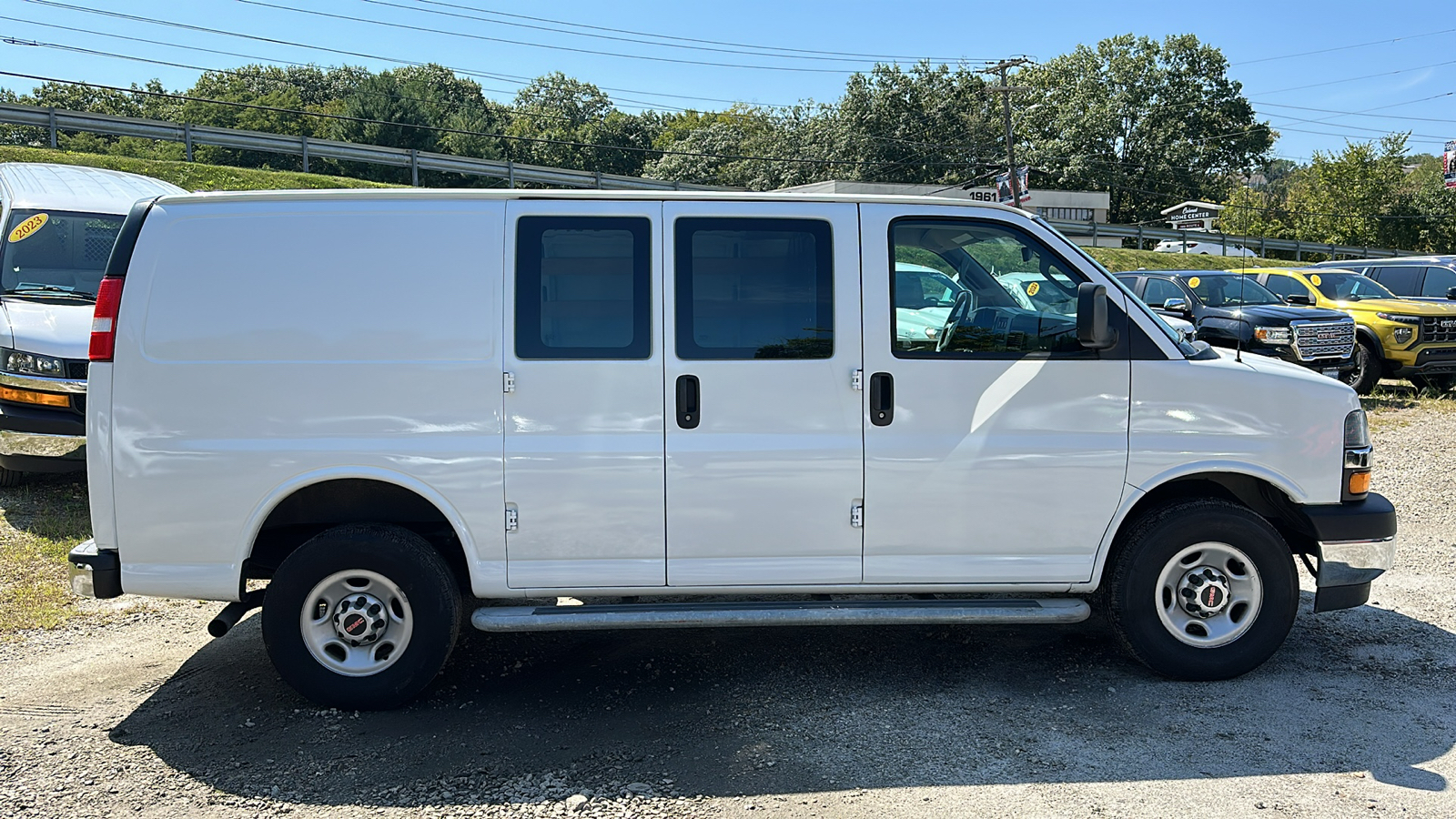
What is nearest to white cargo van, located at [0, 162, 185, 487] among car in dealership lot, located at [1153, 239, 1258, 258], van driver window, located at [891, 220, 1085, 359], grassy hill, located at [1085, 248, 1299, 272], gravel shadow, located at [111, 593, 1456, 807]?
gravel shadow, located at [111, 593, 1456, 807]

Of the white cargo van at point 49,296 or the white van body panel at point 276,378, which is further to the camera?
the white cargo van at point 49,296

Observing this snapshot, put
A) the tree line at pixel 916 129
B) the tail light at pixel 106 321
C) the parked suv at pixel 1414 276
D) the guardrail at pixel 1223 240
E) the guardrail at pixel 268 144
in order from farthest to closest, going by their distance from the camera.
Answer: the tree line at pixel 916 129, the guardrail at pixel 1223 240, the guardrail at pixel 268 144, the parked suv at pixel 1414 276, the tail light at pixel 106 321

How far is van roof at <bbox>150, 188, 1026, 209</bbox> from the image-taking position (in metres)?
4.66

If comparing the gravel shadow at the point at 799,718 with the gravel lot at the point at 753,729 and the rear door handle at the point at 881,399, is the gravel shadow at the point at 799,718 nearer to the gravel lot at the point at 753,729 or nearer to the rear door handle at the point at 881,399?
the gravel lot at the point at 753,729

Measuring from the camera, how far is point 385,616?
15.4 feet

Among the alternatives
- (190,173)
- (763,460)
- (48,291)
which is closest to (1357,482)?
(763,460)

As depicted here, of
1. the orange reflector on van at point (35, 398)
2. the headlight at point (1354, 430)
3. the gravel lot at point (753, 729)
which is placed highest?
the orange reflector on van at point (35, 398)

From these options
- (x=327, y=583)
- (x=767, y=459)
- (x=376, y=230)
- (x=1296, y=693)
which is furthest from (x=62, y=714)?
(x=1296, y=693)

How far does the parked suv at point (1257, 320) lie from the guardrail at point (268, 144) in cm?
1501

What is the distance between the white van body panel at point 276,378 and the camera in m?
4.54

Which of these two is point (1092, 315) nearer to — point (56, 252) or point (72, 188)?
point (56, 252)

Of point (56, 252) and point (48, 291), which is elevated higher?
point (56, 252)

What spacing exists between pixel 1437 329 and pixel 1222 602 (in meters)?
12.0

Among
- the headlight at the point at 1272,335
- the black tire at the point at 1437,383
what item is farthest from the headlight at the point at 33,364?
the black tire at the point at 1437,383
